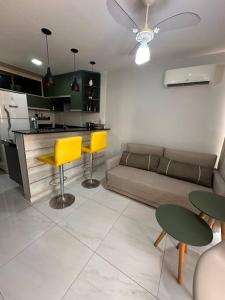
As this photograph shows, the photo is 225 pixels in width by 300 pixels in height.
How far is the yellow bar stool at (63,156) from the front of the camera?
174cm

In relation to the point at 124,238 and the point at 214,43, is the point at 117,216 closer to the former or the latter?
the point at 124,238

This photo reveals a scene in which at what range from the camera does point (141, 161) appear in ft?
8.76

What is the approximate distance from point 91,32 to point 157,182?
2.51 m

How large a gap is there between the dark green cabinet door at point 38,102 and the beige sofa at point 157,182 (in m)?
3.07

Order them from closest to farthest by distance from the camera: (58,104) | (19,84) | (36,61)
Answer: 1. (36,61)
2. (19,84)
3. (58,104)

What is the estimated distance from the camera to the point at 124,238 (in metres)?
1.57

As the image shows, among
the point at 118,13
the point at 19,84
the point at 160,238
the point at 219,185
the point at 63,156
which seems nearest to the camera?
the point at 118,13

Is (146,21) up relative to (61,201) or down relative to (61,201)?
up

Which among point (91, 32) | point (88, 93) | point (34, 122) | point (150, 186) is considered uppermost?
point (91, 32)

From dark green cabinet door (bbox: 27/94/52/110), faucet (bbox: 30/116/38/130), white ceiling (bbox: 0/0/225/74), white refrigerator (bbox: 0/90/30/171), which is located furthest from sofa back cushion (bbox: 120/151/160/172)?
dark green cabinet door (bbox: 27/94/52/110)

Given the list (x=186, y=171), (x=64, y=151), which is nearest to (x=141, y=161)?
(x=186, y=171)

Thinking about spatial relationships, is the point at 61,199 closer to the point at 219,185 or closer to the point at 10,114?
the point at 219,185

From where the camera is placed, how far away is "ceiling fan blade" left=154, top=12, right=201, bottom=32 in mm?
1112

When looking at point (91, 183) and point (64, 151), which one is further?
point (91, 183)
